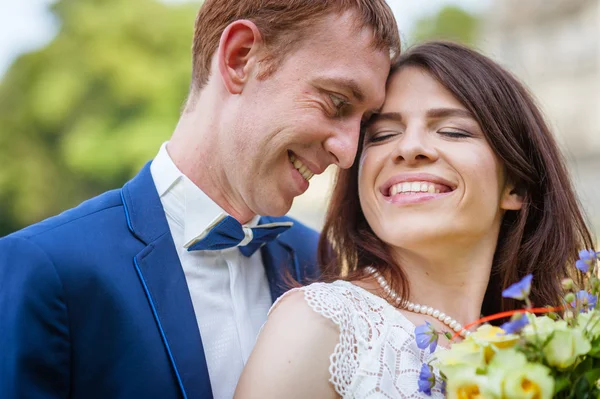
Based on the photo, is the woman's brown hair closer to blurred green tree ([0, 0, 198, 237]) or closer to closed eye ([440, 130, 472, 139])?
closed eye ([440, 130, 472, 139])

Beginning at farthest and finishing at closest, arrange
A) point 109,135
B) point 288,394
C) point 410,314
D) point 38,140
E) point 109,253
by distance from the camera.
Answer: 1. point 38,140
2. point 109,135
3. point 410,314
4. point 109,253
5. point 288,394

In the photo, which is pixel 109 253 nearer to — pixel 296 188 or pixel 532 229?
pixel 296 188

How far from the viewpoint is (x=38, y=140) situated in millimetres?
26688

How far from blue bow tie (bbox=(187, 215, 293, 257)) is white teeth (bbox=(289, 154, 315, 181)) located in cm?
26

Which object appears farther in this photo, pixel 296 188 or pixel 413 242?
pixel 296 188

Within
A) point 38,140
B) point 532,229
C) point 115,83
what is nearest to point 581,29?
point 115,83

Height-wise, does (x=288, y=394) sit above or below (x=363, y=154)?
below

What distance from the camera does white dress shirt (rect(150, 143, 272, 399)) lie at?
2.86 meters

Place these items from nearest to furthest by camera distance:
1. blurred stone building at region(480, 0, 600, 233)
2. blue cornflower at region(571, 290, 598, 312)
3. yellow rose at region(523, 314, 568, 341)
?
yellow rose at region(523, 314, 568, 341) → blue cornflower at region(571, 290, 598, 312) → blurred stone building at region(480, 0, 600, 233)

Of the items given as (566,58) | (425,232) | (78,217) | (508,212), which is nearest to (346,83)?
(425,232)

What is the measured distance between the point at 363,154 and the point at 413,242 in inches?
19.3

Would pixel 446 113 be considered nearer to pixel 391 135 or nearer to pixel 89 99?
pixel 391 135

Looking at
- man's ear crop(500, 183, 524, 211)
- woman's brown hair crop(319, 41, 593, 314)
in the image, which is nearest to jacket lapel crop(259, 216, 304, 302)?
woman's brown hair crop(319, 41, 593, 314)

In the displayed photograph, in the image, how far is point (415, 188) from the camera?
290 centimetres
